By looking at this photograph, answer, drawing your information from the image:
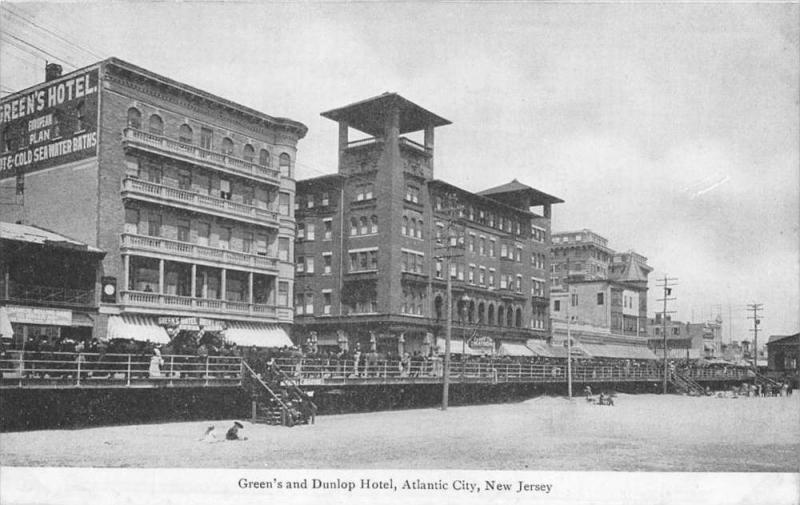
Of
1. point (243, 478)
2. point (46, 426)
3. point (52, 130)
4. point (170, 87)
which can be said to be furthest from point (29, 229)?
point (243, 478)

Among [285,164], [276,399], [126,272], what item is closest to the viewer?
[276,399]

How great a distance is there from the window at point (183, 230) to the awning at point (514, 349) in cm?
2851

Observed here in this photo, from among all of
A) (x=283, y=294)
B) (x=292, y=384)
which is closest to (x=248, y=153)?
(x=283, y=294)

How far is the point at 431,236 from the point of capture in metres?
57.3

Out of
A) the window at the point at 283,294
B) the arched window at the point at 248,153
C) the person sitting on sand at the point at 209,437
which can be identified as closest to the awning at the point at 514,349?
the window at the point at 283,294

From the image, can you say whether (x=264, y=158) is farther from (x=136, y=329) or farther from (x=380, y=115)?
(x=136, y=329)

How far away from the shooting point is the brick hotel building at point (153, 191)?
35688 mm

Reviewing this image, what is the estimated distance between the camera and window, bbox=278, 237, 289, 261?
153ft

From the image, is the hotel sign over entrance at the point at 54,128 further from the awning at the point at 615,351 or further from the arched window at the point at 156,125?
the awning at the point at 615,351

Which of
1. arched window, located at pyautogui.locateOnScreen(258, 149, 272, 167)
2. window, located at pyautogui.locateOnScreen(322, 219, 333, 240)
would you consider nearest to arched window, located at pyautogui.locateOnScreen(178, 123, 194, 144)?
arched window, located at pyautogui.locateOnScreen(258, 149, 272, 167)

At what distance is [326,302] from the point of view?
5628cm

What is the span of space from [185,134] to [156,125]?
6.19ft

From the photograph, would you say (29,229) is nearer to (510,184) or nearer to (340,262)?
(340,262)

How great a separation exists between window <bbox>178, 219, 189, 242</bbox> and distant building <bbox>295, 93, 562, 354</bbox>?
15.3 m
